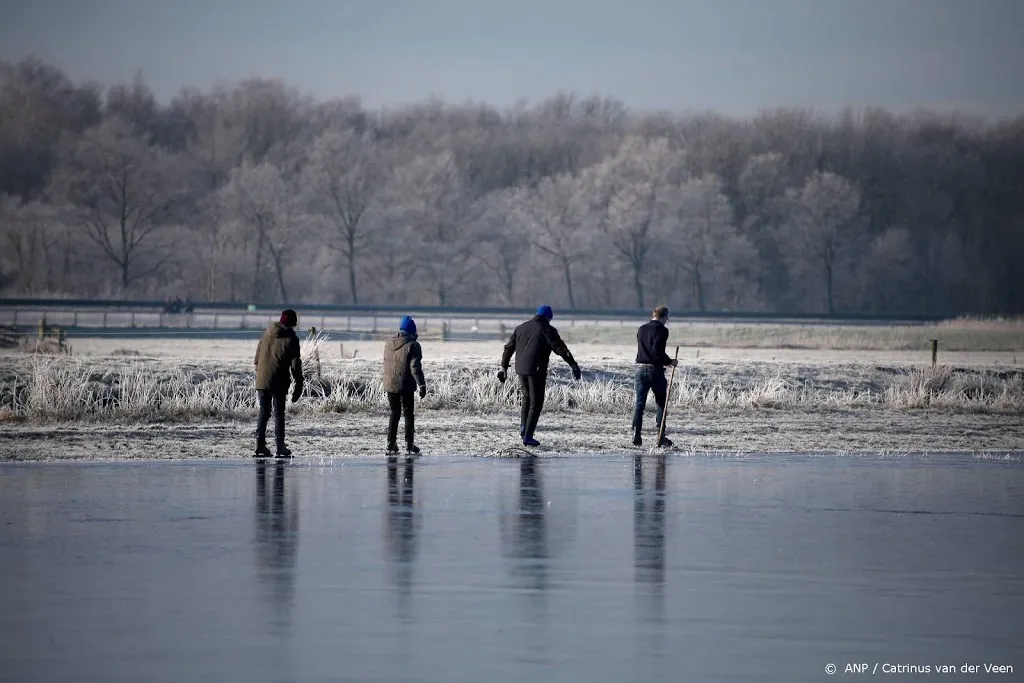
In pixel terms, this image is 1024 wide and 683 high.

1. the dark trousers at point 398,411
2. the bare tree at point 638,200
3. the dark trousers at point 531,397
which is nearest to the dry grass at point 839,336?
the bare tree at point 638,200

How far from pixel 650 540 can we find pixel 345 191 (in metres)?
90.7

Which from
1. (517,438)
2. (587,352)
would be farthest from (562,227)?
(517,438)

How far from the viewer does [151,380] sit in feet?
102

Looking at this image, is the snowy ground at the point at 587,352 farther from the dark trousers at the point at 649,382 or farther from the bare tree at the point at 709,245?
the bare tree at the point at 709,245

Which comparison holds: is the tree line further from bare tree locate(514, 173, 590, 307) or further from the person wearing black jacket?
the person wearing black jacket

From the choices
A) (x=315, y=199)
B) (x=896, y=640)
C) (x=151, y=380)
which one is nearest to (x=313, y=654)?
(x=896, y=640)

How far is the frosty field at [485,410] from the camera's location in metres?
23.5

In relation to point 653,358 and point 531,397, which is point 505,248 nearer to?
point 653,358

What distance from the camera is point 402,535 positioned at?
14086 mm

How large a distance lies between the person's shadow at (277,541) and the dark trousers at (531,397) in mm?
4080

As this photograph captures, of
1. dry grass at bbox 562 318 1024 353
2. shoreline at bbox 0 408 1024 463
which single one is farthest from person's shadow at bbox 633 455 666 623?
dry grass at bbox 562 318 1024 353

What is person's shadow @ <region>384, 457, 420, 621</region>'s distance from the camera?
11.3 meters

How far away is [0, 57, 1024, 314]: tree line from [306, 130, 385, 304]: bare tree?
19 centimetres

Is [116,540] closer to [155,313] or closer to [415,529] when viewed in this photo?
[415,529]
